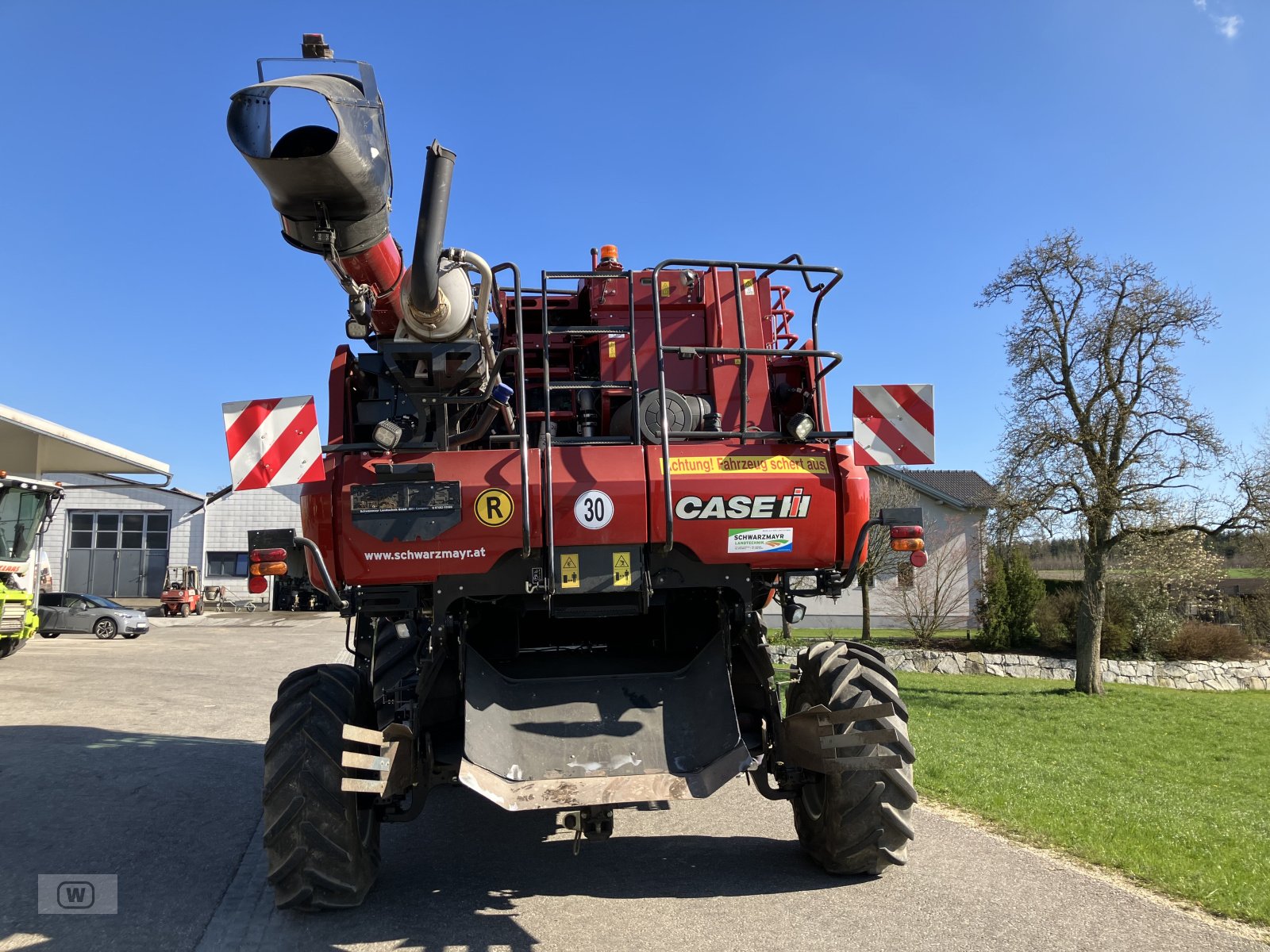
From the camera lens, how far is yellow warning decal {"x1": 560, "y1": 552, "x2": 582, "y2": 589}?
14.7 ft

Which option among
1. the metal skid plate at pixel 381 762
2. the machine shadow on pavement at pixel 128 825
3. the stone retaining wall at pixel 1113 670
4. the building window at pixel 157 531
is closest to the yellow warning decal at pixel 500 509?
the metal skid plate at pixel 381 762

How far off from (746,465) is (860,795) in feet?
5.81

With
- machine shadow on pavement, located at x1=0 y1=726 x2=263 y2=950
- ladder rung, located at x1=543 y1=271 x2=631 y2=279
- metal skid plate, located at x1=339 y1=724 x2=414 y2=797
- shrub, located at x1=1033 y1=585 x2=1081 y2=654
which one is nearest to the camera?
metal skid plate, located at x1=339 y1=724 x2=414 y2=797

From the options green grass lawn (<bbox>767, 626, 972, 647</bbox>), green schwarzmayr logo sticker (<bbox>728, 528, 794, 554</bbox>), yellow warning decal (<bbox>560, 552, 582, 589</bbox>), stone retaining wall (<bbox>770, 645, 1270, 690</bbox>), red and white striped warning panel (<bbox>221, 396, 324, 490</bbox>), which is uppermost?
red and white striped warning panel (<bbox>221, 396, 324, 490</bbox>)

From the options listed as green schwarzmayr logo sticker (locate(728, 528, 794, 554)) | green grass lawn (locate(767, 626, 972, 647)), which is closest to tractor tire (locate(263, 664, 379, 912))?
green schwarzmayr logo sticker (locate(728, 528, 794, 554))

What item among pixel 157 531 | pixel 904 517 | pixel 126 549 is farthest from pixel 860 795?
pixel 126 549

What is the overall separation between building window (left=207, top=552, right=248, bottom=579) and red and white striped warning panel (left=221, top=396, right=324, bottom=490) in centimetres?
3988

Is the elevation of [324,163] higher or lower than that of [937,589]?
higher

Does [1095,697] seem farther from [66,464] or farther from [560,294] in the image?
[66,464]

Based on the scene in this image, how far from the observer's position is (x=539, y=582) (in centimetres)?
453

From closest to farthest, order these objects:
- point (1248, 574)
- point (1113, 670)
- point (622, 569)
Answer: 1. point (622, 569)
2. point (1113, 670)
3. point (1248, 574)

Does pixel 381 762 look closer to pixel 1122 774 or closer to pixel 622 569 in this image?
pixel 622 569

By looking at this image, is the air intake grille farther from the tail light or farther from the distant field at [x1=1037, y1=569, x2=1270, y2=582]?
the distant field at [x1=1037, y1=569, x2=1270, y2=582]

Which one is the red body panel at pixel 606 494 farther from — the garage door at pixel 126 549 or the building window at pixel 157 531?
the building window at pixel 157 531
